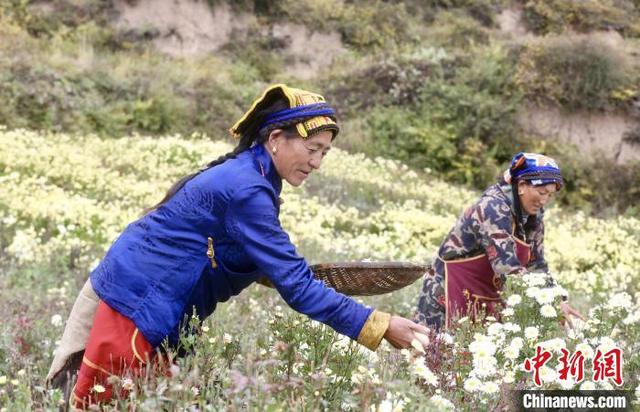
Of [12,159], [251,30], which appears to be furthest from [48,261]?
[251,30]

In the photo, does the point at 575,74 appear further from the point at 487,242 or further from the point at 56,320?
the point at 56,320

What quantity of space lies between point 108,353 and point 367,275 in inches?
43.6

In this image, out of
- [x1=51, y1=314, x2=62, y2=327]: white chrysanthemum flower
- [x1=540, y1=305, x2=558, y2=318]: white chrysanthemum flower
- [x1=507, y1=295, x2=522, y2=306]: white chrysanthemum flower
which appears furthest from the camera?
[x1=51, y1=314, x2=62, y2=327]: white chrysanthemum flower

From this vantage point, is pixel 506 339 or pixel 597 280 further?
pixel 597 280

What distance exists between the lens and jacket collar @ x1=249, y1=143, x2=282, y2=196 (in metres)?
2.86

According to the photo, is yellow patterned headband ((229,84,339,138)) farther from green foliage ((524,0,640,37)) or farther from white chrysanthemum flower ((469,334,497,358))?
green foliage ((524,0,640,37))

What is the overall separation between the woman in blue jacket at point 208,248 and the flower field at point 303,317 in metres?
0.19

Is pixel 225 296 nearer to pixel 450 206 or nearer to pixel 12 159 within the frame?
pixel 12 159

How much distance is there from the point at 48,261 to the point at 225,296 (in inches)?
189

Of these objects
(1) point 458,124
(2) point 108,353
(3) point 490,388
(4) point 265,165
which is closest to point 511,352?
(3) point 490,388

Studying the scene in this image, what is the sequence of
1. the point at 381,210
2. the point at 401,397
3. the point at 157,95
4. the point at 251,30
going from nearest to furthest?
the point at 401,397, the point at 381,210, the point at 157,95, the point at 251,30

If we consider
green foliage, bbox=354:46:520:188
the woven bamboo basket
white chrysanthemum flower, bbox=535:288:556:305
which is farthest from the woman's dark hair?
green foliage, bbox=354:46:520:188

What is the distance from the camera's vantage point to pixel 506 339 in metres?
2.74

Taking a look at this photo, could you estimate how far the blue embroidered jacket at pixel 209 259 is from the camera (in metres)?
2.65
